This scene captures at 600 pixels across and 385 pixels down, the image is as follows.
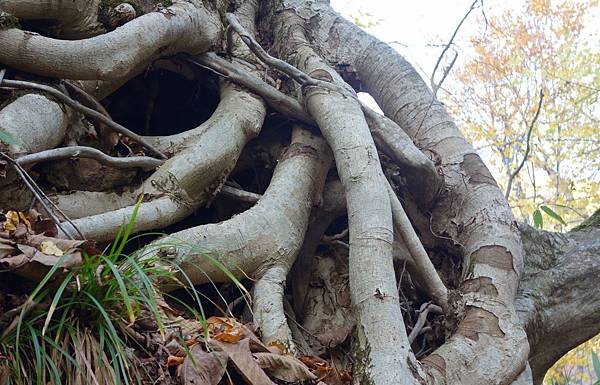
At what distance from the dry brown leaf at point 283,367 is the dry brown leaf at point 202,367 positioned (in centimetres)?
16

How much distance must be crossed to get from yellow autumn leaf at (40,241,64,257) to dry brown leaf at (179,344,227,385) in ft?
1.27

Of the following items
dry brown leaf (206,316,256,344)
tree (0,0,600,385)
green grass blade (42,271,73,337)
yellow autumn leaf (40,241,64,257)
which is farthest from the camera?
tree (0,0,600,385)

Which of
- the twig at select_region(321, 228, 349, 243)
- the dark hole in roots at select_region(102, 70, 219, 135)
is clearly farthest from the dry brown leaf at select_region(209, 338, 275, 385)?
the dark hole in roots at select_region(102, 70, 219, 135)

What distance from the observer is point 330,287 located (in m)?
2.67

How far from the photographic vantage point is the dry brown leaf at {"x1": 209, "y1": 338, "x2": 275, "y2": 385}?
1571 millimetres

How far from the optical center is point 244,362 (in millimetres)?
1591

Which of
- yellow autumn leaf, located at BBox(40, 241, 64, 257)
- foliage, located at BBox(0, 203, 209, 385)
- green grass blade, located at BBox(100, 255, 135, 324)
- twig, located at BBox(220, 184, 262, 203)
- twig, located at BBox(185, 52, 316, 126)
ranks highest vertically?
twig, located at BBox(185, 52, 316, 126)

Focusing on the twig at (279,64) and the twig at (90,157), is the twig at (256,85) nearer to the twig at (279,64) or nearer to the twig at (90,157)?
the twig at (279,64)

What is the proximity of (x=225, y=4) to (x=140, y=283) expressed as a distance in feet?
6.37

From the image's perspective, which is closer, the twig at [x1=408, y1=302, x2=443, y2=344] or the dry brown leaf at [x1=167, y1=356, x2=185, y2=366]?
the dry brown leaf at [x1=167, y1=356, x2=185, y2=366]

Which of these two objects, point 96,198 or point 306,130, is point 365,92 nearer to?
point 306,130

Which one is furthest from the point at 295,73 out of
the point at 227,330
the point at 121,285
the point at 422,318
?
the point at 121,285

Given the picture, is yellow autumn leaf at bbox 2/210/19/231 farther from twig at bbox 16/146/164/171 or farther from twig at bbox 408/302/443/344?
twig at bbox 408/302/443/344

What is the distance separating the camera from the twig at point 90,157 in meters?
1.90
